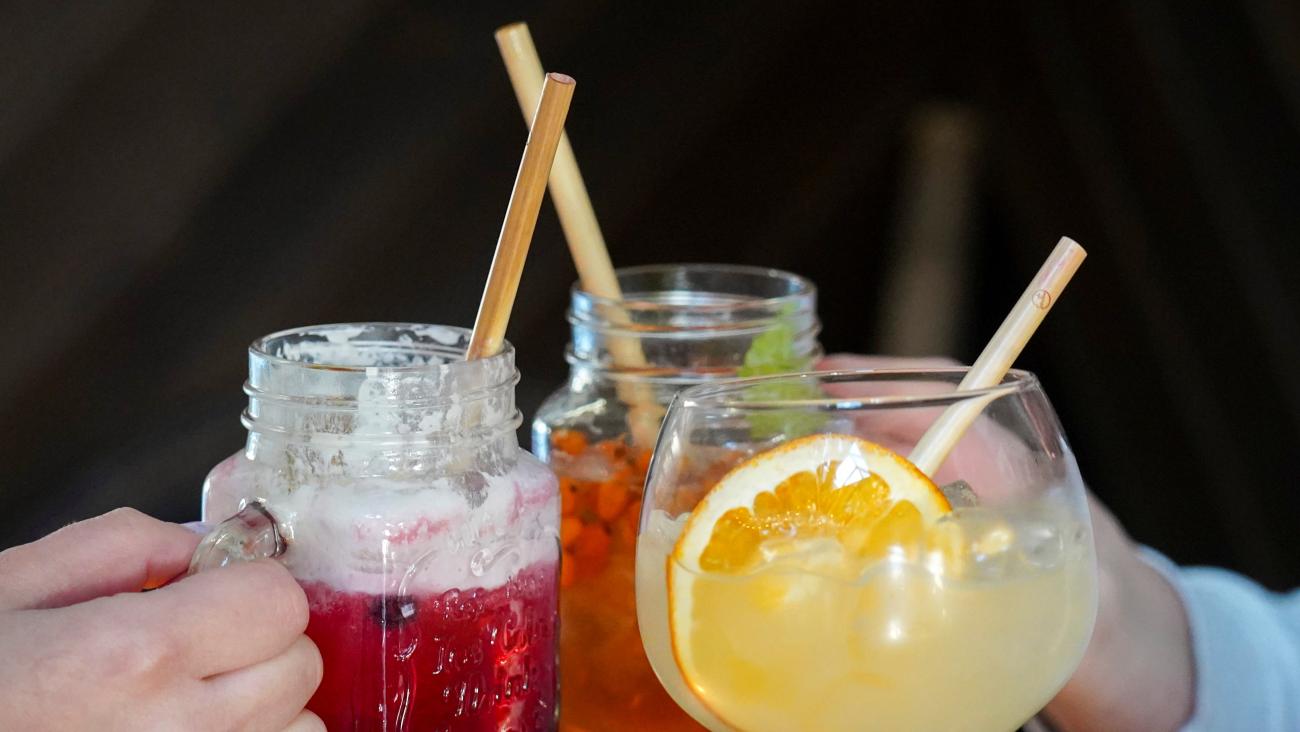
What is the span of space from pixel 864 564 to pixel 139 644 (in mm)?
283

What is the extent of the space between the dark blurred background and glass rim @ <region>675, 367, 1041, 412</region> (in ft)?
3.73

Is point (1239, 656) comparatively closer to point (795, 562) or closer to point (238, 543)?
point (795, 562)

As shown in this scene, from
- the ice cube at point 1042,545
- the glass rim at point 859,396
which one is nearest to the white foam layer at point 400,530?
the glass rim at point 859,396

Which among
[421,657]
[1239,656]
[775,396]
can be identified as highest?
[775,396]

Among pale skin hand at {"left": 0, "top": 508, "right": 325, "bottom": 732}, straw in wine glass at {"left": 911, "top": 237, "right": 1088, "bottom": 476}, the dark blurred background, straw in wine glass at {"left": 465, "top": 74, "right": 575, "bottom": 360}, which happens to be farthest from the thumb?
the dark blurred background

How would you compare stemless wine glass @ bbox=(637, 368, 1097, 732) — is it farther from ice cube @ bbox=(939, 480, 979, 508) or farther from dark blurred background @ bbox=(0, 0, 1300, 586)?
dark blurred background @ bbox=(0, 0, 1300, 586)

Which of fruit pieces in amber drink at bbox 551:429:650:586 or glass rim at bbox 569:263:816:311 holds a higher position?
glass rim at bbox 569:263:816:311

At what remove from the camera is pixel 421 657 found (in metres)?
0.59

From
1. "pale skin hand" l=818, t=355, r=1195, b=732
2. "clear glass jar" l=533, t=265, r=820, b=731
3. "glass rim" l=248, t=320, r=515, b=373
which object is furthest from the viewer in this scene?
"pale skin hand" l=818, t=355, r=1195, b=732

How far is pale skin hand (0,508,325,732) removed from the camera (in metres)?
0.49

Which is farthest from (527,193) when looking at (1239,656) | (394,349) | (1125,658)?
(1239,656)

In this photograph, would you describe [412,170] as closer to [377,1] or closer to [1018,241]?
[377,1]

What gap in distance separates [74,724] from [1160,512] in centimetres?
193

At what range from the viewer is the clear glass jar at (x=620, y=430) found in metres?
0.72
